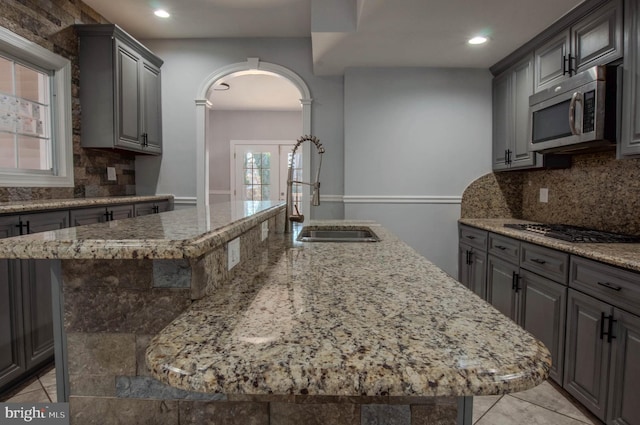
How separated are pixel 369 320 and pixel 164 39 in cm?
412

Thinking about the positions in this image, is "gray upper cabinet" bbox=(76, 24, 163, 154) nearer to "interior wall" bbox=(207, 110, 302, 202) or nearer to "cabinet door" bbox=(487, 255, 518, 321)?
"cabinet door" bbox=(487, 255, 518, 321)

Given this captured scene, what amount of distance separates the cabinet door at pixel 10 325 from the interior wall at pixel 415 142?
8.33 feet

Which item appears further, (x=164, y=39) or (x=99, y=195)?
(x=164, y=39)

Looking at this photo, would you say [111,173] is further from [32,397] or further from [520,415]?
[520,415]

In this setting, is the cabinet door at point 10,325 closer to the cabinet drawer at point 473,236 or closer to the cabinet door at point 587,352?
the cabinet door at point 587,352

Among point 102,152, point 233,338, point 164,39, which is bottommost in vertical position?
point 233,338

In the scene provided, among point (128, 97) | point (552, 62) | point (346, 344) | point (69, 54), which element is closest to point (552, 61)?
point (552, 62)

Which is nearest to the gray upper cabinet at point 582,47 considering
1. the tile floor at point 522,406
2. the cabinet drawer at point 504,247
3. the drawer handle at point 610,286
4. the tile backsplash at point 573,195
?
the tile backsplash at point 573,195

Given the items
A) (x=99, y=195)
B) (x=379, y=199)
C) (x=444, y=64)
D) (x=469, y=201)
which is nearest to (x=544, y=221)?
(x=469, y=201)

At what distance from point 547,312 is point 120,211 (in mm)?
→ 3075

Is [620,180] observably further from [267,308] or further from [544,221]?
[267,308]

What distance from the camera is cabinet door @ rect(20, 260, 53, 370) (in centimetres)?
218

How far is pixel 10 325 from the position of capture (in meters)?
2.08

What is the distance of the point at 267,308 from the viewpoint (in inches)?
30.1
